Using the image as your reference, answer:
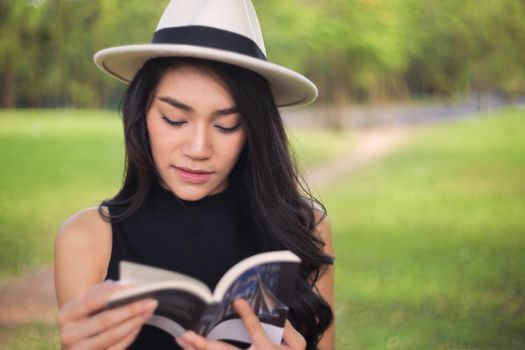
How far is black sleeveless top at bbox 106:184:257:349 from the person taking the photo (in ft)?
5.34

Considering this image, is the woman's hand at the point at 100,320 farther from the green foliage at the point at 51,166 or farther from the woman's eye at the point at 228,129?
the green foliage at the point at 51,166

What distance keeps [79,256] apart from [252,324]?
1.46ft

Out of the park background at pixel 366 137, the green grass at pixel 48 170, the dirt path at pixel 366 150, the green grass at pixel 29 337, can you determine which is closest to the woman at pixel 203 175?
the green grass at pixel 29 337

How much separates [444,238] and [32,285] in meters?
3.55

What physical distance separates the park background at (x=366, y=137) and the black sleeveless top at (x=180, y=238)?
3.30 m

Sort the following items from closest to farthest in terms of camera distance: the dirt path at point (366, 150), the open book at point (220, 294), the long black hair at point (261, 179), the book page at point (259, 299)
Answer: the open book at point (220, 294) → the book page at point (259, 299) → the long black hair at point (261, 179) → the dirt path at point (366, 150)

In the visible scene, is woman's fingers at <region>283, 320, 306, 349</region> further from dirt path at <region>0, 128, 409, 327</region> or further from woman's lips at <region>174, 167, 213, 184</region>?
dirt path at <region>0, 128, 409, 327</region>

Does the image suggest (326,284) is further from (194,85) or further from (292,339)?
(194,85)

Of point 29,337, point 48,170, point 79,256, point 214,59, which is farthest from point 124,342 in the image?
point 48,170

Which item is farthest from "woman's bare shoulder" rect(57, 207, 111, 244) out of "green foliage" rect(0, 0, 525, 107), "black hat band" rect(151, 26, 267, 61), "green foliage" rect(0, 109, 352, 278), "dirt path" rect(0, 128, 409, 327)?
"green foliage" rect(0, 0, 525, 107)

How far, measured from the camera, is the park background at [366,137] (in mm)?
5609

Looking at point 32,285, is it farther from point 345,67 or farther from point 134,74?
point 345,67

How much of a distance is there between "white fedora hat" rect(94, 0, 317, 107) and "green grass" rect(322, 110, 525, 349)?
3.07m

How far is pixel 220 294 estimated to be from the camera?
1.18 metres
